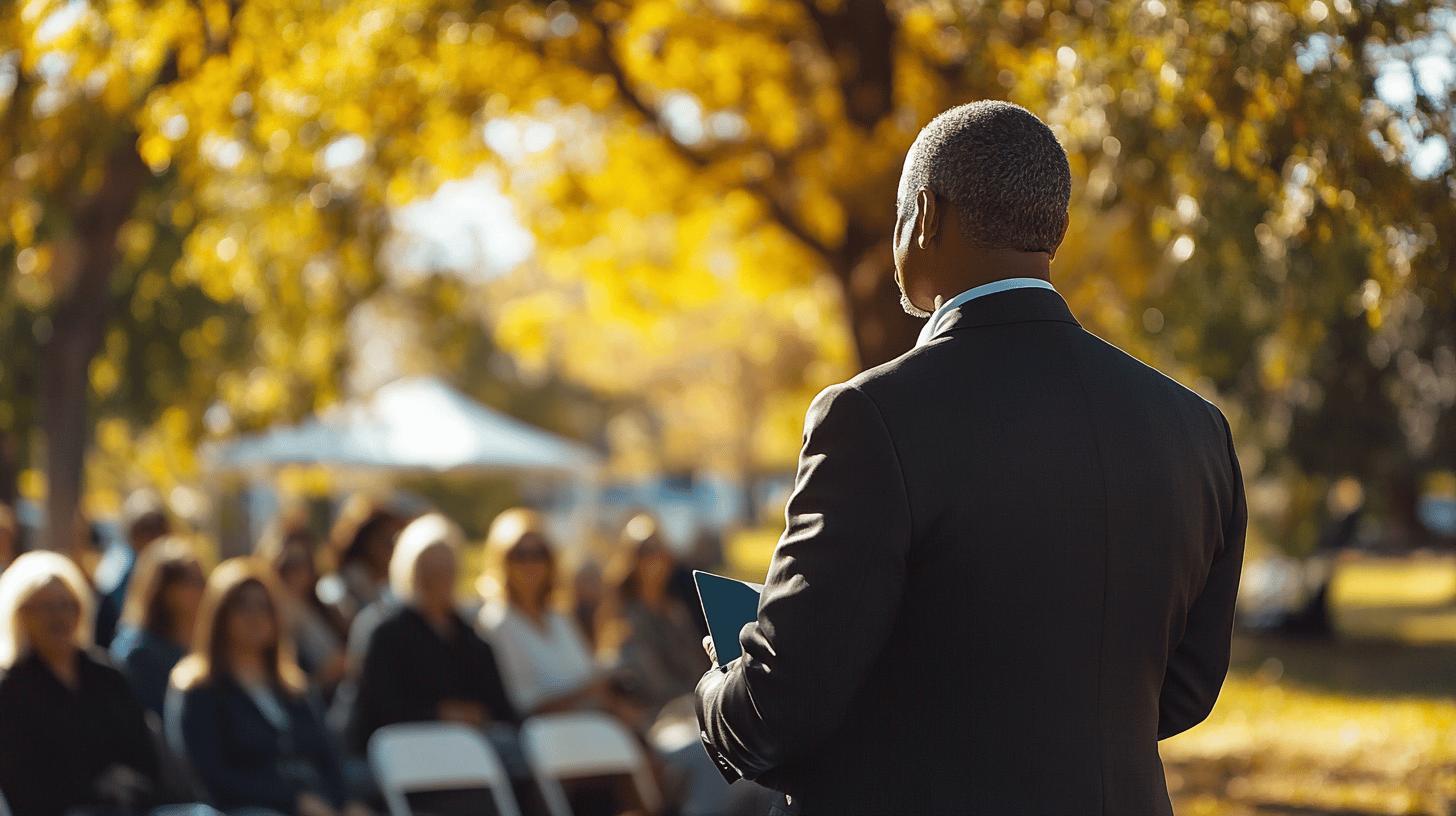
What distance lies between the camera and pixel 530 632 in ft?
26.6

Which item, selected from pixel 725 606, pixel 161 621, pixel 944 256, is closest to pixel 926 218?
pixel 944 256

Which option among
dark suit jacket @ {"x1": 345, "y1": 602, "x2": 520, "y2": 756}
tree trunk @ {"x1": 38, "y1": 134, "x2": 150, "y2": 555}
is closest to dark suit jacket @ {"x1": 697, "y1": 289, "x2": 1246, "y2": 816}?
dark suit jacket @ {"x1": 345, "y1": 602, "x2": 520, "y2": 756}

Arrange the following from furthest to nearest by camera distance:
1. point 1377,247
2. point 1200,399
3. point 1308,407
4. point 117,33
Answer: point 1308,407
point 117,33
point 1377,247
point 1200,399

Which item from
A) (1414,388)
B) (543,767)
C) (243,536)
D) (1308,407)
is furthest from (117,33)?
(243,536)

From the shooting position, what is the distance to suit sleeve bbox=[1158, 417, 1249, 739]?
2418mm

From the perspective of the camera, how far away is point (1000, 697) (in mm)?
2123

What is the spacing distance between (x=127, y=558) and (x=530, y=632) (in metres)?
2.85

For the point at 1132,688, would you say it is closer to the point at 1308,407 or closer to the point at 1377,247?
the point at 1377,247

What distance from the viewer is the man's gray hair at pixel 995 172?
2.16m

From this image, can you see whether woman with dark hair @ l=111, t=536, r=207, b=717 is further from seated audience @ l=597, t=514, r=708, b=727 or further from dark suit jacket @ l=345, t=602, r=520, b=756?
seated audience @ l=597, t=514, r=708, b=727

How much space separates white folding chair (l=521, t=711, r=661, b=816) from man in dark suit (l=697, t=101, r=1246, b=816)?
16.6 feet

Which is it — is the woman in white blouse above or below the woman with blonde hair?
below

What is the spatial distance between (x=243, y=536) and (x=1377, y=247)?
30.4 metres

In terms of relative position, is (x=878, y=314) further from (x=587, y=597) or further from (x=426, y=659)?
(x=426, y=659)
